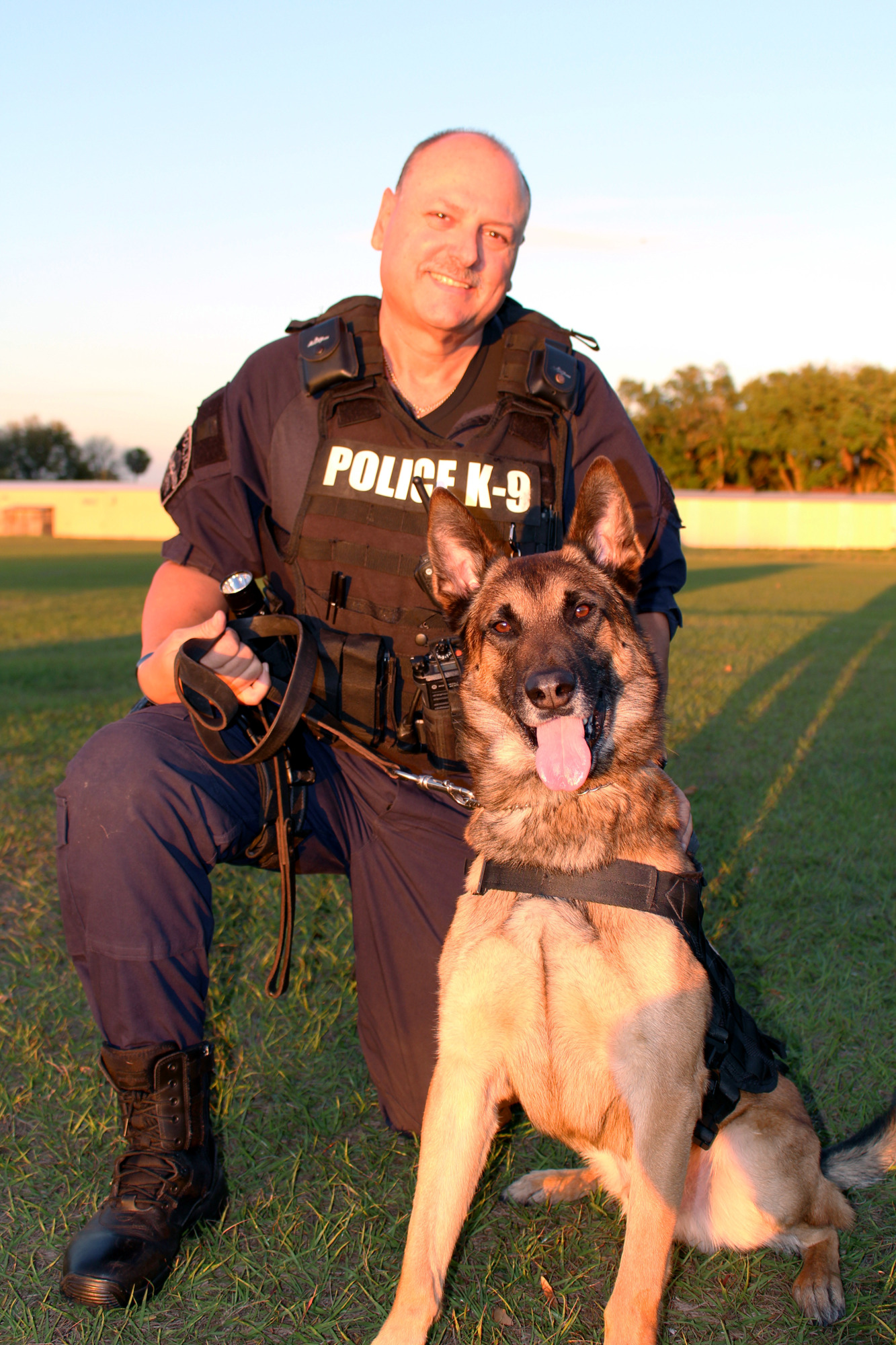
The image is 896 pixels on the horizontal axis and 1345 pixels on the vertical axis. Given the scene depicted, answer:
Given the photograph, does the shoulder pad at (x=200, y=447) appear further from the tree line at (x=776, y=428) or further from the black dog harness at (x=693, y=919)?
the tree line at (x=776, y=428)

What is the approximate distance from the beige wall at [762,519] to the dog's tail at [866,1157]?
38.5m

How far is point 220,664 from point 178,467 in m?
0.93

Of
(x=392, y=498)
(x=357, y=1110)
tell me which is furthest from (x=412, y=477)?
(x=357, y=1110)

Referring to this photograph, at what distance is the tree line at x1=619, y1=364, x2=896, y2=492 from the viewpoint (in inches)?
2232

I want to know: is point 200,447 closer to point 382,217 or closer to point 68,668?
point 382,217

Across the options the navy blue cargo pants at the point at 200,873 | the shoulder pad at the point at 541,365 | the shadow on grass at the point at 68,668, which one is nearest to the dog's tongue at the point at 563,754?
the navy blue cargo pants at the point at 200,873

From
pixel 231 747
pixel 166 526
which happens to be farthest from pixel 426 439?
pixel 166 526

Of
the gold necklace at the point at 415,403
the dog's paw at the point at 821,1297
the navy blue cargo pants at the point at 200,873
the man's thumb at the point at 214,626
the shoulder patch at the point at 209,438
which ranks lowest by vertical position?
the dog's paw at the point at 821,1297

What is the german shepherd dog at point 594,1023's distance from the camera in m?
2.14

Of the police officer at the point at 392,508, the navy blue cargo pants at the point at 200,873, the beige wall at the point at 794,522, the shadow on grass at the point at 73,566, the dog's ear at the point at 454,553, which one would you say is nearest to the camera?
the navy blue cargo pants at the point at 200,873

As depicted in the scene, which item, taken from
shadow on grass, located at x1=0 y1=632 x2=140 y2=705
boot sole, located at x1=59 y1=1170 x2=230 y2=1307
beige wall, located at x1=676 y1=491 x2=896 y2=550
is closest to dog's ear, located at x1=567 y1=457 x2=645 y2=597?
boot sole, located at x1=59 y1=1170 x2=230 y2=1307

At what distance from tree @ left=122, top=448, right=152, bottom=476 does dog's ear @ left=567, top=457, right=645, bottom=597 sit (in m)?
86.0

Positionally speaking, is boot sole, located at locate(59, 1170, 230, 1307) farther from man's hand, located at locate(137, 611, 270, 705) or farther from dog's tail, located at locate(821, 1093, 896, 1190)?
dog's tail, located at locate(821, 1093, 896, 1190)

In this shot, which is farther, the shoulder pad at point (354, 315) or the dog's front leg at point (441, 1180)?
the shoulder pad at point (354, 315)
